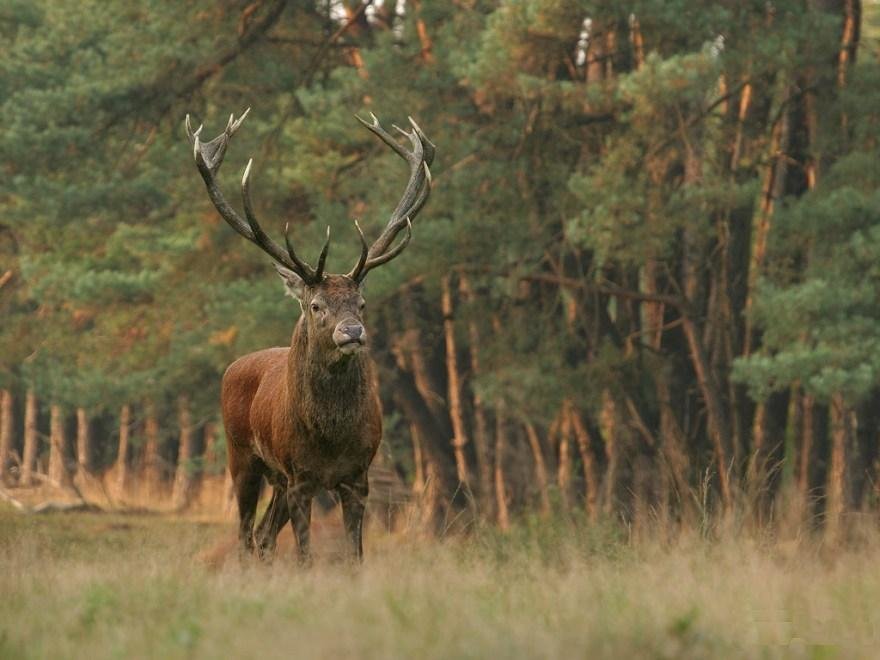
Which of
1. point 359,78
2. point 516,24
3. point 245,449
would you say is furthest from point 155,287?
point 245,449

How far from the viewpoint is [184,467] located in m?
25.1

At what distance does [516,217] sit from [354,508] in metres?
9.74

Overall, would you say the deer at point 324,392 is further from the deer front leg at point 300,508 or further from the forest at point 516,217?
the forest at point 516,217

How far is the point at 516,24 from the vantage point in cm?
1688

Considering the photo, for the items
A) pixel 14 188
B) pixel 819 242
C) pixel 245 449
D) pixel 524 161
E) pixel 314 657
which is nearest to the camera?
pixel 314 657

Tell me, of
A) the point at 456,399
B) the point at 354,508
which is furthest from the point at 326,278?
the point at 456,399

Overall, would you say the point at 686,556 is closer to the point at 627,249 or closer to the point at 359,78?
the point at 627,249

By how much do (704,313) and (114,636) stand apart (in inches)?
550

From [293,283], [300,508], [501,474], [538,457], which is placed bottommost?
[501,474]

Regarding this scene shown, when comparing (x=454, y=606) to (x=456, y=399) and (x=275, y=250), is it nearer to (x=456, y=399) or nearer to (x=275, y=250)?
(x=275, y=250)

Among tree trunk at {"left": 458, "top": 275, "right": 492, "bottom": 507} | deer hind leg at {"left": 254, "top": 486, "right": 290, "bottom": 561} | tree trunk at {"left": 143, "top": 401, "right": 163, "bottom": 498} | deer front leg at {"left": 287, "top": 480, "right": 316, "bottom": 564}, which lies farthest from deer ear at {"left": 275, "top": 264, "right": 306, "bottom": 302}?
tree trunk at {"left": 143, "top": 401, "right": 163, "bottom": 498}

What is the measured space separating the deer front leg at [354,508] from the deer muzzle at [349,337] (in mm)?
827

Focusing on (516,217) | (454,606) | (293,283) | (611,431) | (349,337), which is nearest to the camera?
(454,606)

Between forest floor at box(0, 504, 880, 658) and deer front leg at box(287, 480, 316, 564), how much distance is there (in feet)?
1.07
